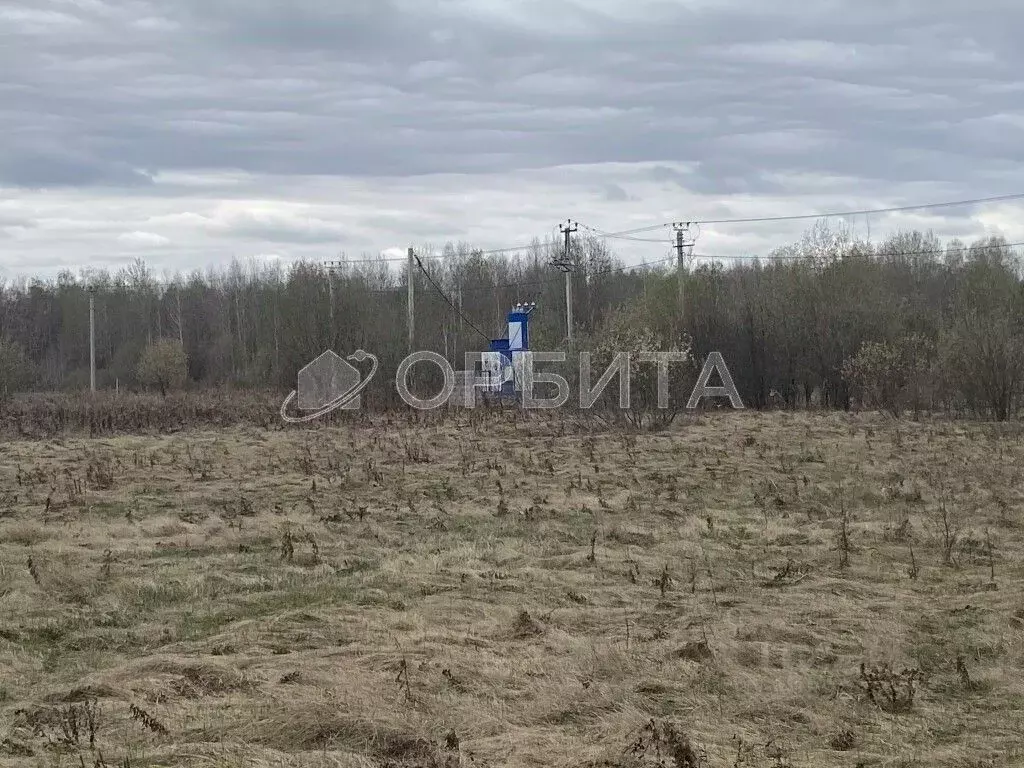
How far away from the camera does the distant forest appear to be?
80.7 ft

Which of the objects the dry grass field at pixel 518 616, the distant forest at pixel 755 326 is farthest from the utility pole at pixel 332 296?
the dry grass field at pixel 518 616

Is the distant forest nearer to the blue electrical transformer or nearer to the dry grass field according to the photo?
the blue electrical transformer

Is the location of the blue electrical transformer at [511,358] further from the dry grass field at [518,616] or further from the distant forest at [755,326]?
the dry grass field at [518,616]

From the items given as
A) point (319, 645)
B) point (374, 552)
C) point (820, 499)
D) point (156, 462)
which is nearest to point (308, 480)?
point (156, 462)

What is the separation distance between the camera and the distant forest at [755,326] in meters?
24.6

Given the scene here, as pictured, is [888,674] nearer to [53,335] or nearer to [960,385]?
[960,385]

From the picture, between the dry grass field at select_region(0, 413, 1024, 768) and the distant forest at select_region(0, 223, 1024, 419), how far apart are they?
31.4 feet

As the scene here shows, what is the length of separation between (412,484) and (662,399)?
9.14m

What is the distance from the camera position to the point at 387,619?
286 inches

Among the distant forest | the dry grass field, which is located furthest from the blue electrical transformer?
the dry grass field

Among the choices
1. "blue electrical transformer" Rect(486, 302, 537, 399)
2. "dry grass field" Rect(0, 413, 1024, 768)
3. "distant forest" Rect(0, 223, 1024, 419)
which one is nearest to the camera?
"dry grass field" Rect(0, 413, 1024, 768)

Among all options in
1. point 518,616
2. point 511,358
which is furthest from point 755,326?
point 518,616

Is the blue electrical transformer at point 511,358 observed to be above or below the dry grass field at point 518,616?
above

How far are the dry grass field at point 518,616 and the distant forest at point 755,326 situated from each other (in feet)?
31.4
